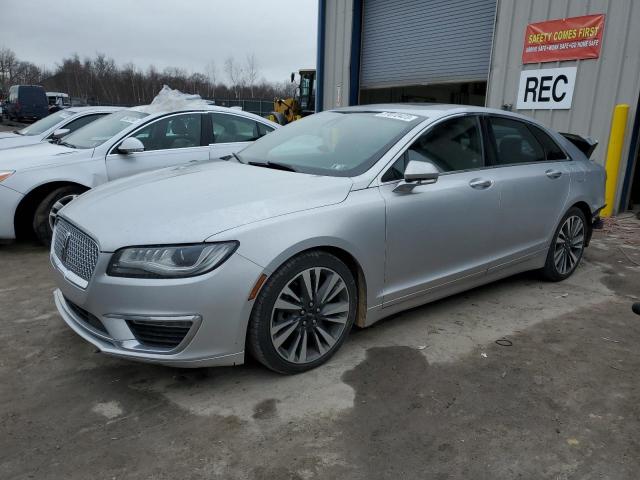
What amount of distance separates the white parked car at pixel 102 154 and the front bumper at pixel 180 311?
2736 millimetres

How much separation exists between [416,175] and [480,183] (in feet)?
2.61

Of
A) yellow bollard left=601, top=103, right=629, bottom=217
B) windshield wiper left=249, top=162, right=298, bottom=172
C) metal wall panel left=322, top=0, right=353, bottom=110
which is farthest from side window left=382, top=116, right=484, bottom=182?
metal wall panel left=322, top=0, right=353, bottom=110

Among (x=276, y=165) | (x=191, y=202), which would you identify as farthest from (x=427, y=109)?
(x=191, y=202)

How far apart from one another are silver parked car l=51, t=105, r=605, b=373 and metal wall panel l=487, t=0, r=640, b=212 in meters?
4.07

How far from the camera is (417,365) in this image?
3.03 meters

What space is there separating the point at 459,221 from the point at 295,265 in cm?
137

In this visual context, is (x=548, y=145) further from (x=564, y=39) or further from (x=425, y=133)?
(x=564, y=39)

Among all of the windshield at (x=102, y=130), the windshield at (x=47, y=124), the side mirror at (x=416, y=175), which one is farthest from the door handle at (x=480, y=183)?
the windshield at (x=47, y=124)

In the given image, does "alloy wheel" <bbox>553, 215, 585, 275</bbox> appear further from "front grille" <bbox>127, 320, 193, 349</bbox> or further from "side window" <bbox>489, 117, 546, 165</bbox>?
"front grille" <bbox>127, 320, 193, 349</bbox>

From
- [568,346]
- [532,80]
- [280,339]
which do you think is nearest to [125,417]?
[280,339]

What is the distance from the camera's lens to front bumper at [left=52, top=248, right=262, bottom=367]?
2.41 metres

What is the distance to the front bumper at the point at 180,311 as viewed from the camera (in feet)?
7.90

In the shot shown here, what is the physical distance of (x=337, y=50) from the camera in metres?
12.4

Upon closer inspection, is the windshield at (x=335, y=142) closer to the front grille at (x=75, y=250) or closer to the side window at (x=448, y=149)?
the side window at (x=448, y=149)
